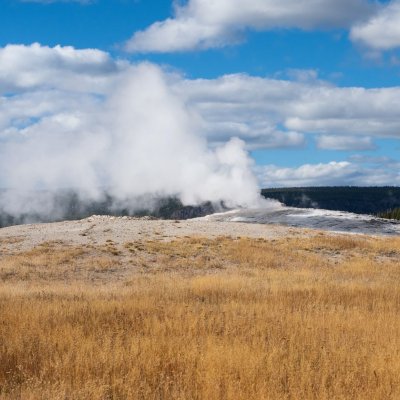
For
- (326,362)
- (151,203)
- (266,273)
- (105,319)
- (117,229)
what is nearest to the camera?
(326,362)

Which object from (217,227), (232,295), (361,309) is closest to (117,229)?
(217,227)

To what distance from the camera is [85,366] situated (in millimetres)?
6902

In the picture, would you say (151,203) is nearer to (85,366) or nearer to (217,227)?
(217,227)

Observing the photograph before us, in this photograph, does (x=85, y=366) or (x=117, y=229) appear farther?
(x=117, y=229)

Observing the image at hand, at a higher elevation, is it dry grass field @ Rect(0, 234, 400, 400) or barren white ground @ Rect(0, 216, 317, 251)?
barren white ground @ Rect(0, 216, 317, 251)

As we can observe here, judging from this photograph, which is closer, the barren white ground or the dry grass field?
the dry grass field

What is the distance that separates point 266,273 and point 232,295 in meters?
7.58

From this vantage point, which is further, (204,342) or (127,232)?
(127,232)

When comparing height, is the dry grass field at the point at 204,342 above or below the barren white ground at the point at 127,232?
below

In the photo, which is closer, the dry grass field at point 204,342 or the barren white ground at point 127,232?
the dry grass field at point 204,342

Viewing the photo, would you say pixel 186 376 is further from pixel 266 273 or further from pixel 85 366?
pixel 266 273

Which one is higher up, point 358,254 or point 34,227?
point 34,227

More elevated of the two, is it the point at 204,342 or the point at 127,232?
the point at 127,232

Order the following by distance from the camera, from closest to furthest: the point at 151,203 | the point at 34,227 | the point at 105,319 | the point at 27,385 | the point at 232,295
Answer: the point at 27,385
the point at 105,319
the point at 232,295
the point at 34,227
the point at 151,203
